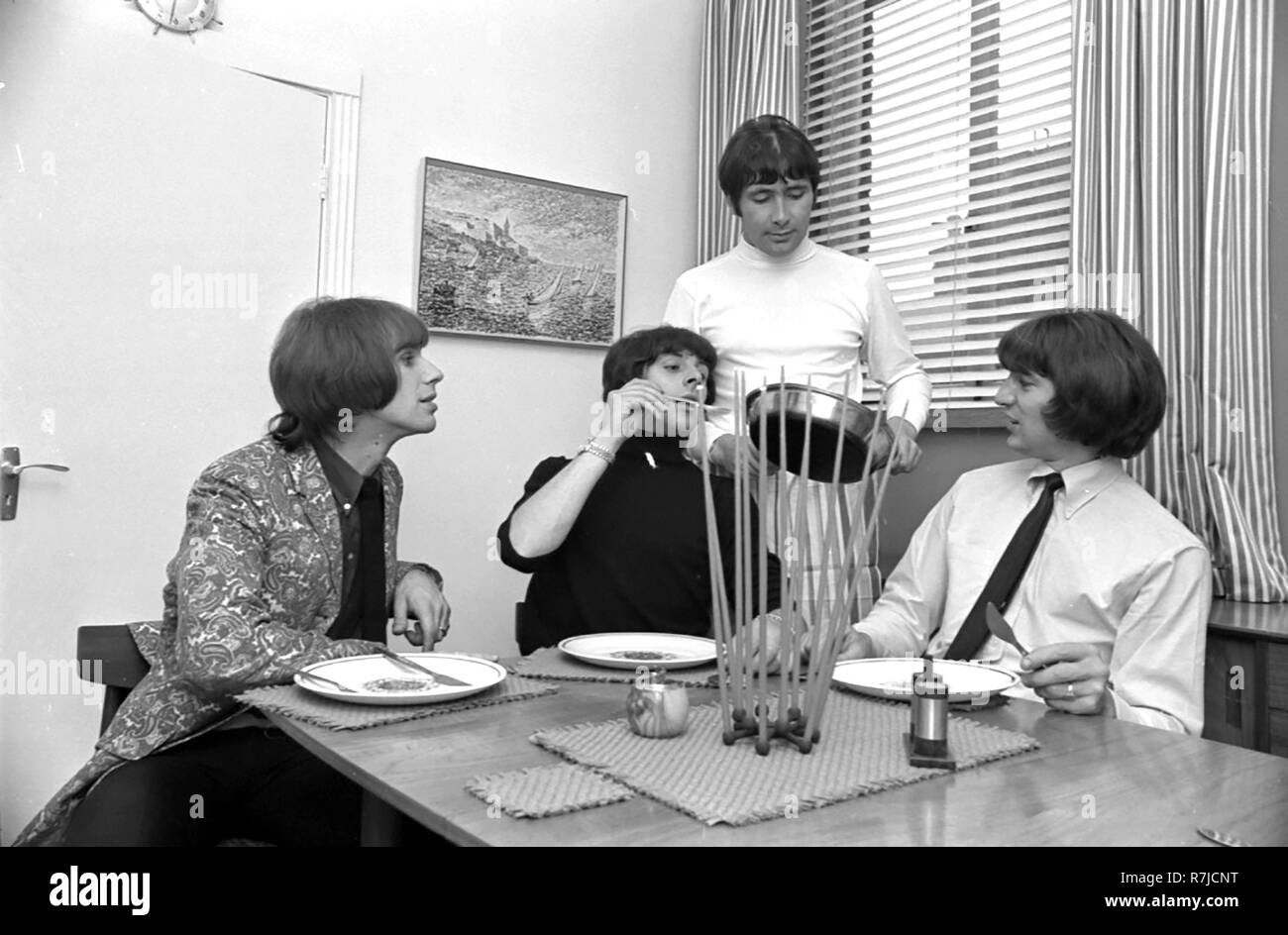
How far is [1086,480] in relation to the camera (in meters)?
1.63

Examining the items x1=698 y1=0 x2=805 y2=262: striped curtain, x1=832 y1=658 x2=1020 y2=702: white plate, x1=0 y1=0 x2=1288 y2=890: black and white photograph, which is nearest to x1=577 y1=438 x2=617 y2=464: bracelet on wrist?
x1=0 y1=0 x2=1288 y2=890: black and white photograph

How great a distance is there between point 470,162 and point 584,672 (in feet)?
7.08

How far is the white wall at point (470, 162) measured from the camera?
8.05 feet

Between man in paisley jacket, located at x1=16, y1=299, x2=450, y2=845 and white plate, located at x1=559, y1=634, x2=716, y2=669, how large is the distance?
0.29m

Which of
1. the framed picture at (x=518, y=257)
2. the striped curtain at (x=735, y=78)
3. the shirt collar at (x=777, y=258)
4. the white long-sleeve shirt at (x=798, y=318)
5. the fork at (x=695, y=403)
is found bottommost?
the fork at (x=695, y=403)

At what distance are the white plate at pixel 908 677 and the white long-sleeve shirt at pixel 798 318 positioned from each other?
0.95 meters

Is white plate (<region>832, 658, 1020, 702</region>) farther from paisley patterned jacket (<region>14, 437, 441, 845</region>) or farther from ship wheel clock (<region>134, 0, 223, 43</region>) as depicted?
ship wheel clock (<region>134, 0, 223, 43</region>)

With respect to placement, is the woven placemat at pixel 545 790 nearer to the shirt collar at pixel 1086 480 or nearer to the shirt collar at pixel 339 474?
the shirt collar at pixel 339 474

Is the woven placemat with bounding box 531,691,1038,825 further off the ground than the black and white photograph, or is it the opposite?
the black and white photograph

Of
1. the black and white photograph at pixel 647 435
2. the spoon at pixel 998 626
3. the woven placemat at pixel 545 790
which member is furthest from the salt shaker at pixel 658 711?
the spoon at pixel 998 626

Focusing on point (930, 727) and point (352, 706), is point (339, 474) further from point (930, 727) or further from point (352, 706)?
point (930, 727)

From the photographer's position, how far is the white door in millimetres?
2357

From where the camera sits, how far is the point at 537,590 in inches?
79.5

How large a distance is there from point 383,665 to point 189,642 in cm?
26
